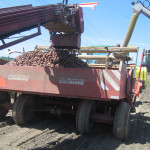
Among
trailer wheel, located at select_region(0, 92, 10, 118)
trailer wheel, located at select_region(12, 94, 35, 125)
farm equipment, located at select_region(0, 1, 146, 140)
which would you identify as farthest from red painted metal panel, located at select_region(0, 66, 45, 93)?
trailer wheel, located at select_region(0, 92, 10, 118)

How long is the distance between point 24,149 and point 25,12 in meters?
2.14

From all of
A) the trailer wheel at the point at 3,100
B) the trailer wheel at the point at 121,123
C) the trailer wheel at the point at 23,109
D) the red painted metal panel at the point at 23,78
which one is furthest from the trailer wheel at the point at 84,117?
the trailer wheel at the point at 3,100

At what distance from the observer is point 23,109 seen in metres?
4.35

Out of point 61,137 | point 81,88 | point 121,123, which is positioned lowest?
point 61,137

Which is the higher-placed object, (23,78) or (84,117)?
(23,78)

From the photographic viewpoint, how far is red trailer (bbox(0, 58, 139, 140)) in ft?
11.4

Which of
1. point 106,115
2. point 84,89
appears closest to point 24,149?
point 84,89

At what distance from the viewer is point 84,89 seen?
140 inches

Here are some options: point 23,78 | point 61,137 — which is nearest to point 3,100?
point 23,78

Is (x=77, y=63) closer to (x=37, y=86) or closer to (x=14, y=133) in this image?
(x=37, y=86)

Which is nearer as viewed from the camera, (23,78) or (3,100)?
(23,78)

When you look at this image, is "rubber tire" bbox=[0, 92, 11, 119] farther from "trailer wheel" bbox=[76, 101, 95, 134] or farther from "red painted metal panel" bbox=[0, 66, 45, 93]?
"trailer wheel" bbox=[76, 101, 95, 134]

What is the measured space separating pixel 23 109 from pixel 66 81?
1.37m

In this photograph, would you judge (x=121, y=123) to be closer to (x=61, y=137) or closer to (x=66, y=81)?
(x=61, y=137)
